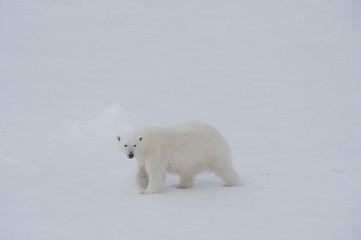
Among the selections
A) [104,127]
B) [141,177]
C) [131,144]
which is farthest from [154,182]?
[104,127]

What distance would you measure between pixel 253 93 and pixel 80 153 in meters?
7.05

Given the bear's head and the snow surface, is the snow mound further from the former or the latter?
the bear's head

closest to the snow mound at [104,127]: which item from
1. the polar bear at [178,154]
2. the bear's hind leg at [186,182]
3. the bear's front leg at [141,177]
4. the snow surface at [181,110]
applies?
the snow surface at [181,110]

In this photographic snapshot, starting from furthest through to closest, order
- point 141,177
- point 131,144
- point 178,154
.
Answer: point 141,177, point 178,154, point 131,144

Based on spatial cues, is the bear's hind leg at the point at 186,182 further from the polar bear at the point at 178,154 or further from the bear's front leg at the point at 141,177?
the bear's front leg at the point at 141,177

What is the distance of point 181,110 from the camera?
37.4ft

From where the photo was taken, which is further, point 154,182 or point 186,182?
point 186,182

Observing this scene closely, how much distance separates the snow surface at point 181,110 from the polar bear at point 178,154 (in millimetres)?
240

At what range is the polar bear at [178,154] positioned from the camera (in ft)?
19.6

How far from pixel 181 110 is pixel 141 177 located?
17.1 ft

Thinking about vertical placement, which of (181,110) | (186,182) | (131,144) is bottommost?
(186,182)

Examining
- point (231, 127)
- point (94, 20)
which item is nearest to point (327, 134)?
point (231, 127)

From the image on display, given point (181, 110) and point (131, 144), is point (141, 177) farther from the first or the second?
point (181, 110)

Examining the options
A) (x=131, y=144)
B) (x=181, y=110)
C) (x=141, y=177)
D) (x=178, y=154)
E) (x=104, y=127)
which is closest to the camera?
(x=131, y=144)
